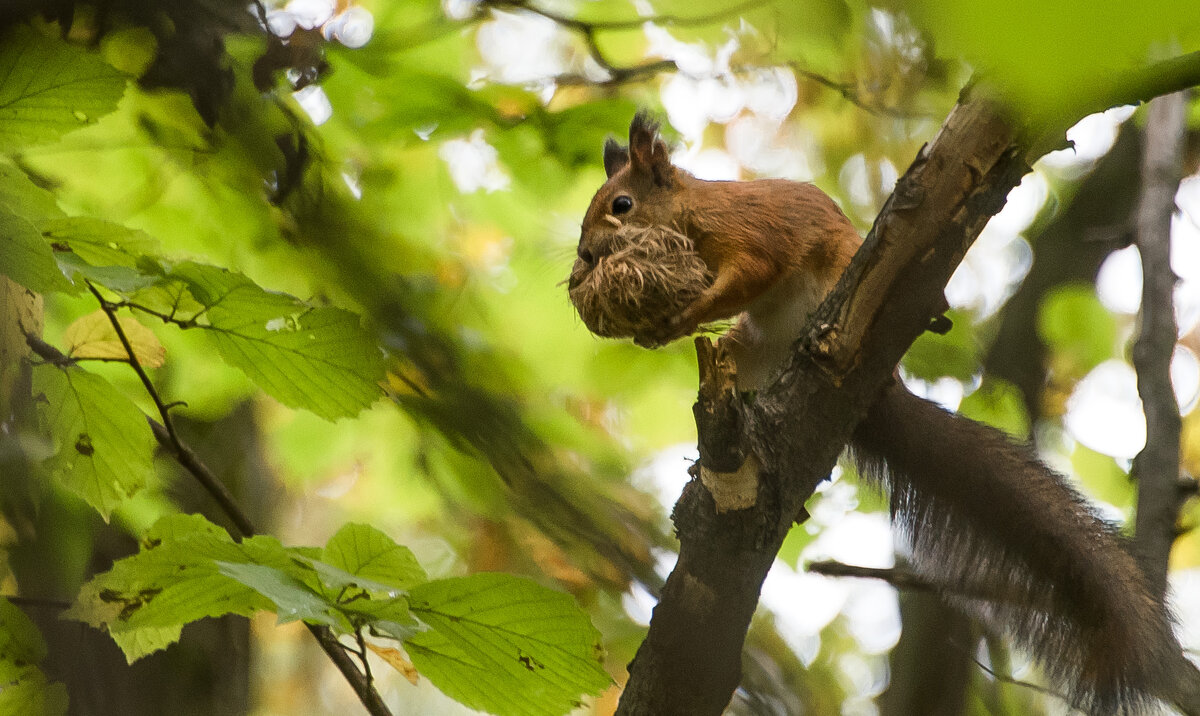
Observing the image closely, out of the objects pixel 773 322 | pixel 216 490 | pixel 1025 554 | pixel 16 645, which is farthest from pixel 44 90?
pixel 1025 554

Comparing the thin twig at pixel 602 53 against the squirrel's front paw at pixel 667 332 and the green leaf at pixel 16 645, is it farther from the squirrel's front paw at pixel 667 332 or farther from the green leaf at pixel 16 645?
the green leaf at pixel 16 645

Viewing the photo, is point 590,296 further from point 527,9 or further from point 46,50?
point 46,50

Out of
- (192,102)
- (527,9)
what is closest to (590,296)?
(527,9)

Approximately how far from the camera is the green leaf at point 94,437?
1.21m

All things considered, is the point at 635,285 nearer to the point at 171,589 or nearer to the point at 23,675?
the point at 171,589

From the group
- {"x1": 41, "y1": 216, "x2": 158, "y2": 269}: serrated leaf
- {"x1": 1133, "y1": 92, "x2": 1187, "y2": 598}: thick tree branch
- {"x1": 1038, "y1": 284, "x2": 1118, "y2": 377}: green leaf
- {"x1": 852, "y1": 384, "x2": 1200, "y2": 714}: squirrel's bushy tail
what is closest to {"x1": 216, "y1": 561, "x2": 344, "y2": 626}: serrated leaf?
{"x1": 41, "y1": 216, "x2": 158, "y2": 269}: serrated leaf

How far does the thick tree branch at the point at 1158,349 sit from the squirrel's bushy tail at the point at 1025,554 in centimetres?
11

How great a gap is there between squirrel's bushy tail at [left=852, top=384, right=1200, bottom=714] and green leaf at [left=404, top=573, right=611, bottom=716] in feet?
2.99

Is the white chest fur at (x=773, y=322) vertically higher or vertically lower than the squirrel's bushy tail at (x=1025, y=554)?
higher

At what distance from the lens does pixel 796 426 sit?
1.44 m

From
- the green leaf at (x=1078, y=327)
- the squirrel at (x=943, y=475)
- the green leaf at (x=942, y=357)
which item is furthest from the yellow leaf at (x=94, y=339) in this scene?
the green leaf at (x=1078, y=327)

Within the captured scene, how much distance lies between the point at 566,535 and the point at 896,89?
1.81 meters

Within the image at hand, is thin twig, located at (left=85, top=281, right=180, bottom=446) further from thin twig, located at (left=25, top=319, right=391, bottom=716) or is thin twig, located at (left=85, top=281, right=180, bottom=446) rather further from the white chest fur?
the white chest fur

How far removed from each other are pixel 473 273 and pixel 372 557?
1.58 metres
